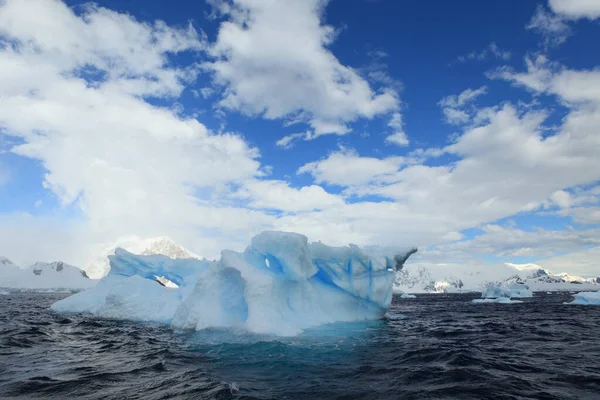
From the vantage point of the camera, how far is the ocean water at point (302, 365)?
722 centimetres

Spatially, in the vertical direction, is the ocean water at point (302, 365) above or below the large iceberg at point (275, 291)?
below

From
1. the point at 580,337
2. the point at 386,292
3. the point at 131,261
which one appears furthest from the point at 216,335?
the point at 131,261

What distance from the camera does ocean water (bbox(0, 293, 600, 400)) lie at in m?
7.22

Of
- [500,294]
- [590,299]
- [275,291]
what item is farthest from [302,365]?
[500,294]

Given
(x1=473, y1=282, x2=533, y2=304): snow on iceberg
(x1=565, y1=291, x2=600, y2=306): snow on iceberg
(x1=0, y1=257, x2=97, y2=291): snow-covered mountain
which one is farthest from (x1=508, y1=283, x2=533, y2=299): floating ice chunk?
(x1=0, y1=257, x2=97, y2=291): snow-covered mountain

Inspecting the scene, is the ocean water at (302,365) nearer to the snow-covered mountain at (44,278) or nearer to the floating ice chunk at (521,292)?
the floating ice chunk at (521,292)

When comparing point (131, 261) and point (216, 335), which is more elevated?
point (131, 261)

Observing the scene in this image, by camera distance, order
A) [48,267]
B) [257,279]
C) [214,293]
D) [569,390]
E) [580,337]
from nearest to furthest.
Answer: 1. [569,390]
2. [580,337]
3. [257,279]
4. [214,293]
5. [48,267]

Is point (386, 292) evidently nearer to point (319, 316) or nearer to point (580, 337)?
point (319, 316)

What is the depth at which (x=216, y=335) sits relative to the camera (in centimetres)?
1465

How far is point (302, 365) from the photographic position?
966 cm

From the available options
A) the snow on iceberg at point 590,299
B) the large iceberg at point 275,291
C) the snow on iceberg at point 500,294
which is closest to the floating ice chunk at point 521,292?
the snow on iceberg at point 500,294

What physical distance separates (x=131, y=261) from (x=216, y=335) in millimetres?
18844

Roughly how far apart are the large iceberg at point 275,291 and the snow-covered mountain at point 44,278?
370ft
